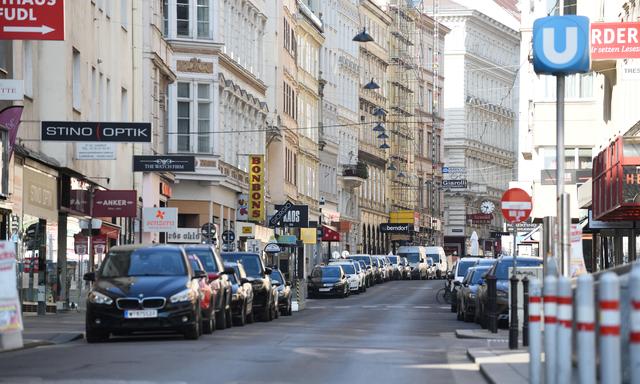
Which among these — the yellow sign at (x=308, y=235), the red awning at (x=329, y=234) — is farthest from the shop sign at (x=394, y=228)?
the yellow sign at (x=308, y=235)

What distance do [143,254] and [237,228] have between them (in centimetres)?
4845

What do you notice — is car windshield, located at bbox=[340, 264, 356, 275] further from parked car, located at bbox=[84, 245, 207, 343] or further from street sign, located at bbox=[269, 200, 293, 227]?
parked car, located at bbox=[84, 245, 207, 343]

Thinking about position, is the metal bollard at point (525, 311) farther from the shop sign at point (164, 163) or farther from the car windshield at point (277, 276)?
the shop sign at point (164, 163)

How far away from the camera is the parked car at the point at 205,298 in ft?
97.0

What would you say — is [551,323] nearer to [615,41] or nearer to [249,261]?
[615,41]

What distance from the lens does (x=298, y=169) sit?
97.4 m

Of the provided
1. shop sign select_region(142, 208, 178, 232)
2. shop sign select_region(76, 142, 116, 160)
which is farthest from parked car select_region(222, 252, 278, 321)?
shop sign select_region(142, 208, 178, 232)

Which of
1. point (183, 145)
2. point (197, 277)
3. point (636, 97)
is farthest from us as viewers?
point (183, 145)

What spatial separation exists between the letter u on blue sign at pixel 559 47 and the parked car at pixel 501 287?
15899mm

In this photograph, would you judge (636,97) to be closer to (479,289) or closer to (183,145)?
(479,289)

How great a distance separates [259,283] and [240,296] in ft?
14.1

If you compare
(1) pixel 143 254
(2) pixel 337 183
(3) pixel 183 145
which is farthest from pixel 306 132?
(1) pixel 143 254

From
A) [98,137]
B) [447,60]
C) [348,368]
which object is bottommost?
[348,368]

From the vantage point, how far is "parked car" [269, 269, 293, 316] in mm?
46438
